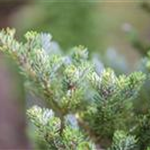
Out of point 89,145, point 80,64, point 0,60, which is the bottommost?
point 89,145

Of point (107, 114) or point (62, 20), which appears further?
point (62, 20)

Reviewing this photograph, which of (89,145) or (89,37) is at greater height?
→ (89,37)

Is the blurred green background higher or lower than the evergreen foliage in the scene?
higher

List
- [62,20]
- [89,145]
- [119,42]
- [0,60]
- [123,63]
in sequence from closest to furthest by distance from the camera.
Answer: [89,145], [123,63], [62,20], [119,42], [0,60]

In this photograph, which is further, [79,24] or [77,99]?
[79,24]

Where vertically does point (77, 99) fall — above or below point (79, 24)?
below

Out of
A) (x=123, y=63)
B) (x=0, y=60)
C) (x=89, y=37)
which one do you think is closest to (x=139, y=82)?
(x=123, y=63)

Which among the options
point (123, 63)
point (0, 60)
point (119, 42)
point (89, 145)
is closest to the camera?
point (89, 145)

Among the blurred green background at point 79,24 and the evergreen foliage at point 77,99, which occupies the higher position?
the blurred green background at point 79,24

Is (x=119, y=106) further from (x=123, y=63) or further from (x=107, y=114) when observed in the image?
(x=123, y=63)

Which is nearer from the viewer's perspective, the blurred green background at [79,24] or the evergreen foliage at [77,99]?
the evergreen foliage at [77,99]

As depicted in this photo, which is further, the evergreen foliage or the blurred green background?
the blurred green background
